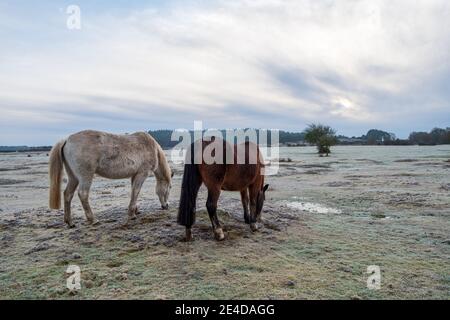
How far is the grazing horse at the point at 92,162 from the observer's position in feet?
21.0

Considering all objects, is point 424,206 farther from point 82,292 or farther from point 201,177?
point 82,292

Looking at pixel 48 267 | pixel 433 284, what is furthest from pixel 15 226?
pixel 433 284

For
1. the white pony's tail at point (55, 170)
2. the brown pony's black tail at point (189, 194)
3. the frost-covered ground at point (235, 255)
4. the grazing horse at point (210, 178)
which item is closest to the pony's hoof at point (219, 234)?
the grazing horse at point (210, 178)

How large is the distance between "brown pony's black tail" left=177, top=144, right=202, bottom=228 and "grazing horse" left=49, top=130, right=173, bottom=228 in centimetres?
182

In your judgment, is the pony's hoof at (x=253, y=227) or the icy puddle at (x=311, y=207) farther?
the icy puddle at (x=311, y=207)

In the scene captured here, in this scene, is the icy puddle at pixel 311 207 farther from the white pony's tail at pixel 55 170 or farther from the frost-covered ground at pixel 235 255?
the white pony's tail at pixel 55 170

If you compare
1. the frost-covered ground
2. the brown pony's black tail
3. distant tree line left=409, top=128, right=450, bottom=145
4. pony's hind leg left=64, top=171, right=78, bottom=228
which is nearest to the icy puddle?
the frost-covered ground

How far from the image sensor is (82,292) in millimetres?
3689

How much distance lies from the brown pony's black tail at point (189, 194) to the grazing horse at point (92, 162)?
182 centimetres

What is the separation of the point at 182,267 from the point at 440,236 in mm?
4873

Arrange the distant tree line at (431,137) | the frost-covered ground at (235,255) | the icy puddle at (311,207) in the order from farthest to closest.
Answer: the distant tree line at (431,137)
the icy puddle at (311,207)
the frost-covered ground at (235,255)

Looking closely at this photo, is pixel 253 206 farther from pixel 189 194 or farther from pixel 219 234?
pixel 189 194

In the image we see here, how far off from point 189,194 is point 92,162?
8.01 feet

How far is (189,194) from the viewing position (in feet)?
17.7
